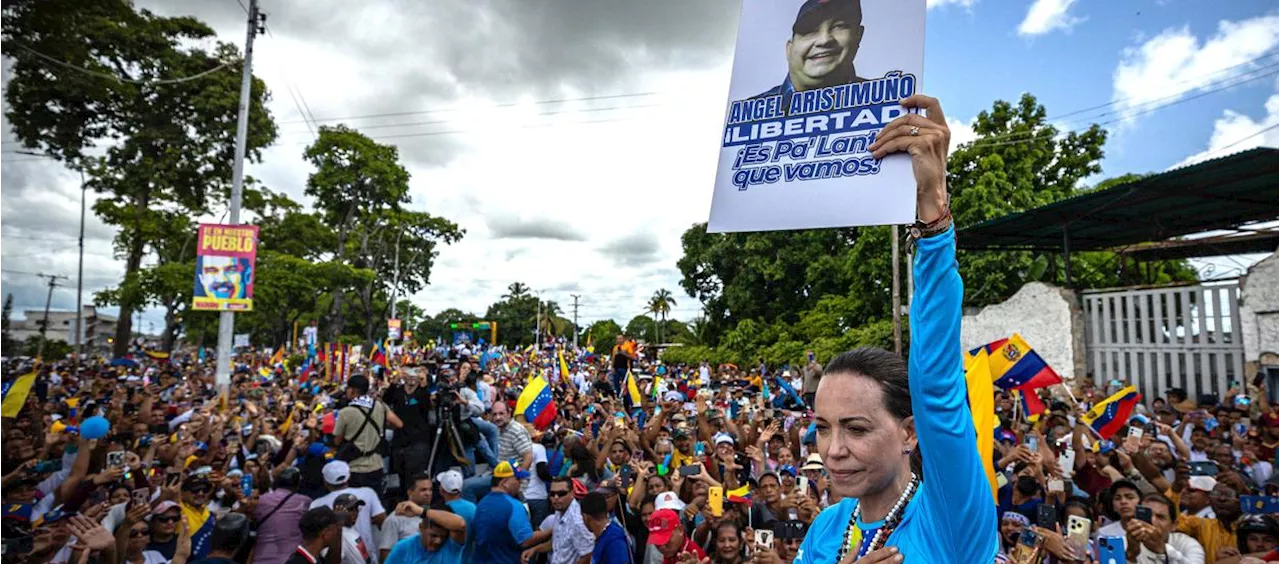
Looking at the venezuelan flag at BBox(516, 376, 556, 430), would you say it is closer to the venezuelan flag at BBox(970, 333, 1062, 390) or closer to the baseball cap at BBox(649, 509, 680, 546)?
the baseball cap at BBox(649, 509, 680, 546)

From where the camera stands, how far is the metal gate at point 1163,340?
15039mm

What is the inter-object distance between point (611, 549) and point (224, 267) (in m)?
13.9

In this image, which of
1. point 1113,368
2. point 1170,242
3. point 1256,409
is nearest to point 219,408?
point 1256,409

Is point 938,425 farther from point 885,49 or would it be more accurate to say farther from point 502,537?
point 502,537

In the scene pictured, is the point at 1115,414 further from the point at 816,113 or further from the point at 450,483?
the point at 816,113

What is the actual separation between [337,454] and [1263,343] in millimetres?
18049

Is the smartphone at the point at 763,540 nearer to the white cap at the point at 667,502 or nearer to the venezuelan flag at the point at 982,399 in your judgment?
the venezuelan flag at the point at 982,399

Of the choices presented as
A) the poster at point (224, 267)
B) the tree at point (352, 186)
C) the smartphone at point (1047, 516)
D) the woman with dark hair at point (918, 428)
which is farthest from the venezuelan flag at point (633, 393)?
the tree at point (352, 186)

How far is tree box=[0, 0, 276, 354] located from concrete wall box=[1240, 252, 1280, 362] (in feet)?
89.1

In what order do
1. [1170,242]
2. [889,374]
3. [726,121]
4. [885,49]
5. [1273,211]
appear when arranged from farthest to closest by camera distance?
[1170,242] → [1273,211] → [726,121] → [885,49] → [889,374]

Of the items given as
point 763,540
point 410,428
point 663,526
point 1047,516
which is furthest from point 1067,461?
point 410,428

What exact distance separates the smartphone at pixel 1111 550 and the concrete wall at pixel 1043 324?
54.9ft

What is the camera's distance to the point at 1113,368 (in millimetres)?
17281

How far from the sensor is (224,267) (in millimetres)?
15055
